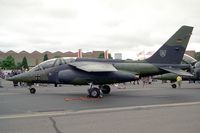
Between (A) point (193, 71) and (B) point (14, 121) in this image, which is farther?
(A) point (193, 71)

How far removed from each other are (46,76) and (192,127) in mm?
11720

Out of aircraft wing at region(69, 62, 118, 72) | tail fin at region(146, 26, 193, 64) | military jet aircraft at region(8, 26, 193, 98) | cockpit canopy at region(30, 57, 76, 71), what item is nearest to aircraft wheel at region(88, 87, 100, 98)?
military jet aircraft at region(8, 26, 193, 98)

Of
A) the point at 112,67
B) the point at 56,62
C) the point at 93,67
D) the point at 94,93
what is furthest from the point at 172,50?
the point at 56,62

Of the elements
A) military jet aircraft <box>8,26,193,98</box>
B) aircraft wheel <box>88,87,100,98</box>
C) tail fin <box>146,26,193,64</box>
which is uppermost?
tail fin <box>146,26,193,64</box>

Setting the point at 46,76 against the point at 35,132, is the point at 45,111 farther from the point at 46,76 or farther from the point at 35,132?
the point at 46,76

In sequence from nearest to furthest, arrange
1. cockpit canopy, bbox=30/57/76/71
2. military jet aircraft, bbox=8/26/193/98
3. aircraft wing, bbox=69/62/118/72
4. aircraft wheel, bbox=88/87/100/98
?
1. aircraft wing, bbox=69/62/118/72
2. aircraft wheel, bbox=88/87/100/98
3. military jet aircraft, bbox=8/26/193/98
4. cockpit canopy, bbox=30/57/76/71

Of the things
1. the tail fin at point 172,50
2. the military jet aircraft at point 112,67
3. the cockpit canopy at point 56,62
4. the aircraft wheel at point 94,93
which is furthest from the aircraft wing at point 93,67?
the tail fin at point 172,50

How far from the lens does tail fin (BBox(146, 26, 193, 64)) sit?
17.5m

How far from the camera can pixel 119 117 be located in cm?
912

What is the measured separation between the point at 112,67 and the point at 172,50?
3.93 metres

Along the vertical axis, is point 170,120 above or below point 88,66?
below

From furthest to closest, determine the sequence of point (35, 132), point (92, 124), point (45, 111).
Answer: point (45, 111) → point (92, 124) → point (35, 132)

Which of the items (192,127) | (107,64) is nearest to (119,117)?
(192,127)

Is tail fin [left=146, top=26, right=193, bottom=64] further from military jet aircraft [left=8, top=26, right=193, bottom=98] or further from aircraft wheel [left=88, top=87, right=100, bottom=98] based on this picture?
aircraft wheel [left=88, top=87, right=100, bottom=98]
